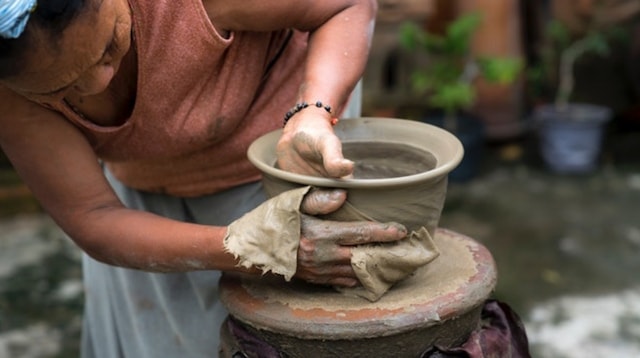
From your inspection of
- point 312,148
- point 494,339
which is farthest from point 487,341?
point 312,148

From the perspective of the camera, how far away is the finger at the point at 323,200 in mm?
1646

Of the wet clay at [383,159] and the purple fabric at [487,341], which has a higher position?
the wet clay at [383,159]

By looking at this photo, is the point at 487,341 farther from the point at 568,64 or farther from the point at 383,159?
the point at 568,64

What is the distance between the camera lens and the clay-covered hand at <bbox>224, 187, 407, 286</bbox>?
1648 millimetres

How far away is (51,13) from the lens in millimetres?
1436

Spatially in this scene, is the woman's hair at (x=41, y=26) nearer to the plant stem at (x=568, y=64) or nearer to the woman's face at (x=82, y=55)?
the woman's face at (x=82, y=55)

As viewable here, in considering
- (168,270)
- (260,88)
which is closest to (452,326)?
(168,270)

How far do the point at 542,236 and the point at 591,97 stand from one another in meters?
1.96

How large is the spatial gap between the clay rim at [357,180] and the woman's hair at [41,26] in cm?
49

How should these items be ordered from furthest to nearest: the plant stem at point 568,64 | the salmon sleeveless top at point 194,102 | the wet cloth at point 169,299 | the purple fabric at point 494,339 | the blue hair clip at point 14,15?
the plant stem at point 568,64 → the wet cloth at point 169,299 → the salmon sleeveless top at point 194,102 → the purple fabric at point 494,339 → the blue hair clip at point 14,15

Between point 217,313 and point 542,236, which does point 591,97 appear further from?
point 217,313

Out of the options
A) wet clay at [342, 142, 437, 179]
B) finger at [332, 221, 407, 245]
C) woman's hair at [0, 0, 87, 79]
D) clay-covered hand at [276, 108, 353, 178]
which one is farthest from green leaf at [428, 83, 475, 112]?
woman's hair at [0, 0, 87, 79]

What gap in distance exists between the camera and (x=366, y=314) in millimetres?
1663

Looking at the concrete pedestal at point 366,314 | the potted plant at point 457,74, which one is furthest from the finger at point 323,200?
the potted plant at point 457,74
